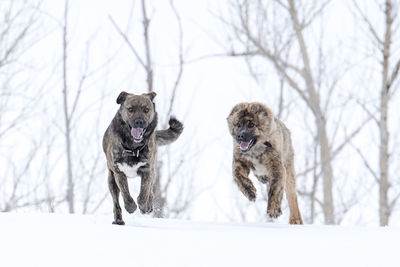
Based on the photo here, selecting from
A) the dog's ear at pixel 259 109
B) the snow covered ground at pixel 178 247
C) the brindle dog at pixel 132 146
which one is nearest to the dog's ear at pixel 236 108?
the dog's ear at pixel 259 109

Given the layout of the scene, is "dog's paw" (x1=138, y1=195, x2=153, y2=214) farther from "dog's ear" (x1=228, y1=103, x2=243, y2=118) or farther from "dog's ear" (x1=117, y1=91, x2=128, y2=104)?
"dog's ear" (x1=228, y1=103, x2=243, y2=118)

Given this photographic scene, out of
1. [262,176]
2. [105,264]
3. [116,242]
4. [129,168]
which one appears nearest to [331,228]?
[262,176]

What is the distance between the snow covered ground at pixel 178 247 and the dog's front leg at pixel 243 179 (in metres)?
1.11

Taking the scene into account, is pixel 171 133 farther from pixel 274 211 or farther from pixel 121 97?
pixel 274 211

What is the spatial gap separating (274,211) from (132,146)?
5.05ft

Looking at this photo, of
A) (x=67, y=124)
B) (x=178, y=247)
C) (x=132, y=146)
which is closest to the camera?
(x=178, y=247)

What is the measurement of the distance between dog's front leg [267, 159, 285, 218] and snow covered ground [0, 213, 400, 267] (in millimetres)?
1060

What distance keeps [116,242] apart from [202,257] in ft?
2.20

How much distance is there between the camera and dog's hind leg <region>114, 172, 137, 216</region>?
18.4 feet

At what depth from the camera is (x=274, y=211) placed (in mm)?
5965

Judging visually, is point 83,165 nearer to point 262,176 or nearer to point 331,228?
point 262,176

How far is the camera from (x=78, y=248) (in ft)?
12.8

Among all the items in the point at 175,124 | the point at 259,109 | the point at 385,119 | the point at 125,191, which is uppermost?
the point at 385,119

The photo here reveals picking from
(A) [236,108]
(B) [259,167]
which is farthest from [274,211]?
(A) [236,108]
